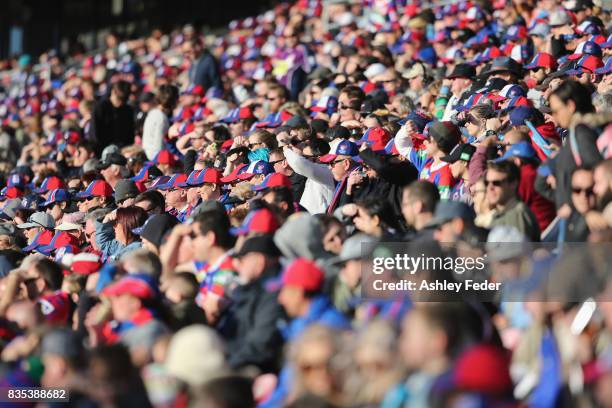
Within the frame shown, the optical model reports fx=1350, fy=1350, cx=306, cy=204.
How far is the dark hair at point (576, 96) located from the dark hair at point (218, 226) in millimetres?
2406

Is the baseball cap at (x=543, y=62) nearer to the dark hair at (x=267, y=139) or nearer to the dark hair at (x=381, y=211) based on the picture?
the dark hair at (x=267, y=139)

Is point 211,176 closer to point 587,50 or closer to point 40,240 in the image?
point 40,240

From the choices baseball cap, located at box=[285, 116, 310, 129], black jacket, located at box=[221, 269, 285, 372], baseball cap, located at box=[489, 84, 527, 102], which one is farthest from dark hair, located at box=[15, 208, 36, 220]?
black jacket, located at box=[221, 269, 285, 372]

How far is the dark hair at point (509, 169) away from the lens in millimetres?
8688

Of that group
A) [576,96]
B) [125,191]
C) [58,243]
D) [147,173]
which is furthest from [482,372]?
[147,173]

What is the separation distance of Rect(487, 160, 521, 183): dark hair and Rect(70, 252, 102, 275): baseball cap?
3.20m

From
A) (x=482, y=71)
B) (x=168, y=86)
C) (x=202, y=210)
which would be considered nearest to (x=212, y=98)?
(x=168, y=86)

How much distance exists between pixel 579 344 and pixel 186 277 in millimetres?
2917

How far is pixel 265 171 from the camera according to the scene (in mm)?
11523

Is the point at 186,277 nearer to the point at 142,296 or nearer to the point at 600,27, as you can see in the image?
the point at 142,296

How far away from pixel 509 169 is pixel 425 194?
0.56 m

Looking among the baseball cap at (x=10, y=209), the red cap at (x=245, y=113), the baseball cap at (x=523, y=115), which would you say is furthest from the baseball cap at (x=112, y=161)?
the baseball cap at (x=523, y=115)

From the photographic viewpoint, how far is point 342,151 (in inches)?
441

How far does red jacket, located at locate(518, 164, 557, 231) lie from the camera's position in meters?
8.78
